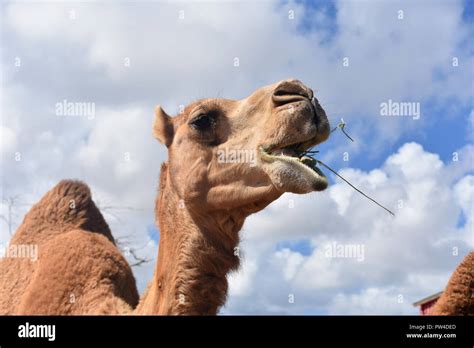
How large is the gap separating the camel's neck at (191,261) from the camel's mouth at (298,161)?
0.72 meters

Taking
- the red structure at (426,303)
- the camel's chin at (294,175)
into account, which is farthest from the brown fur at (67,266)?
the red structure at (426,303)

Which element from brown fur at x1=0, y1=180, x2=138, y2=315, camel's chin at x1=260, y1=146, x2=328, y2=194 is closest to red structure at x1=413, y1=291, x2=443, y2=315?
brown fur at x1=0, y1=180, x2=138, y2=315

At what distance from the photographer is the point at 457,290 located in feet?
21.9

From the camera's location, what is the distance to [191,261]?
225 inches

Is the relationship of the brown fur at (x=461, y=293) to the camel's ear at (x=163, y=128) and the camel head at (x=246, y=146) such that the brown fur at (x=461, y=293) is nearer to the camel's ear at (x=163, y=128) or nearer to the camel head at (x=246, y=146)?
the camel head at (x=246, y=146)

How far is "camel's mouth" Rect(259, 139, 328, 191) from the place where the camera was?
5.39 metres

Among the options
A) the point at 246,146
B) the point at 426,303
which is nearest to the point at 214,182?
the point at 246,146

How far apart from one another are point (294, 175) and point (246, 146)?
0.67 meters

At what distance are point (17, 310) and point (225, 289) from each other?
327 centimetres

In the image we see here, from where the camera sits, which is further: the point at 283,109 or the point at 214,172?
the point at 214,172

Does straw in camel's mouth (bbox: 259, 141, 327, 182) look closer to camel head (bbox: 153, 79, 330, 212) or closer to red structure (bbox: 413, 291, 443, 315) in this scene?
camel head (bbox: 153, 79, 330, 212)

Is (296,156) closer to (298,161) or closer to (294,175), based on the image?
(298,161)
